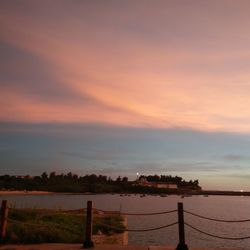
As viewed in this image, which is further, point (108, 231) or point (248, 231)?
point (248, 231)

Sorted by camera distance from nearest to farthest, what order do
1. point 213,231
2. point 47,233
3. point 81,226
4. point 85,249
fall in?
point 85,249 < point 47,233 < point 81,226 < point 213,231

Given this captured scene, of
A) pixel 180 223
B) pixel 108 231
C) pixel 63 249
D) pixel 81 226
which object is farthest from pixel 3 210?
pixel 108 231

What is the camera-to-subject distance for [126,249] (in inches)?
523

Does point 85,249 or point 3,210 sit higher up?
point 3,210

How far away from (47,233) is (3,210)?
2.16 metres

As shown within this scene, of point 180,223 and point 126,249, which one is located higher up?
point 180,223

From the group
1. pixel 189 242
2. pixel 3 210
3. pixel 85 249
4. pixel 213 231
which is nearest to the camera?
pixel 85 249

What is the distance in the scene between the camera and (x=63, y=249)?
43.5 feet

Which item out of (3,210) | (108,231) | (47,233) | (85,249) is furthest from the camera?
(108,231)

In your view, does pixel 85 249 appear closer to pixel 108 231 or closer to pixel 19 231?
pixel 19 231

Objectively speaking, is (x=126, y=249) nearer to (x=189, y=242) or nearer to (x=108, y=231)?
(x=108, y=231)

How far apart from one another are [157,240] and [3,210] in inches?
1074

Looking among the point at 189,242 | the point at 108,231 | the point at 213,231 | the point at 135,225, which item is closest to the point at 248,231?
the point at 213,231

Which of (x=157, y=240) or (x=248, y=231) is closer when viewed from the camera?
(x=157, y=240)
